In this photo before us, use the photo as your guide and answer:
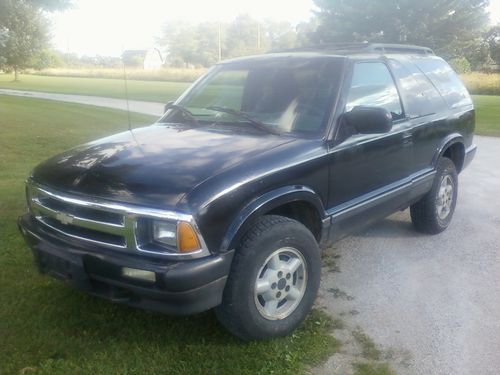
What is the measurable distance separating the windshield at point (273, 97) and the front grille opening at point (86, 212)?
135cm

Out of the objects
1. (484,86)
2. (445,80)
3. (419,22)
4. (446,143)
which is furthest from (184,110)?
(419,22)

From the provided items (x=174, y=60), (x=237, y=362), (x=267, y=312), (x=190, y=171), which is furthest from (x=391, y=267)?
(x=174, y=60)

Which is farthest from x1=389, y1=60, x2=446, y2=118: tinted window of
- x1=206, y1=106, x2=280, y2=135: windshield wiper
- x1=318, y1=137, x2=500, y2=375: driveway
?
x1=206, y1=106, x2=280, y2=135: windshield wiper

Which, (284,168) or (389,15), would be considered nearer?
(284,168)

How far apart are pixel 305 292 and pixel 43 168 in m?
1.94

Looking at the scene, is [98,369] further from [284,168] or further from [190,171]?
[284,168]

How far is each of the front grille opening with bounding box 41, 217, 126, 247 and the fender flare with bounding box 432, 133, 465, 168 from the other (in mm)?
3318

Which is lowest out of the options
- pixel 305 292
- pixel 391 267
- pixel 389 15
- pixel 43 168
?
pixel 391 267

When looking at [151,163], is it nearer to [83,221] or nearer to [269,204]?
[83,221]

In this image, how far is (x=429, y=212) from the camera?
17.2 feet

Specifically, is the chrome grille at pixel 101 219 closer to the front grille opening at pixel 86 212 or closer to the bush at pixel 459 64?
the front grille opening at pixel 86 212

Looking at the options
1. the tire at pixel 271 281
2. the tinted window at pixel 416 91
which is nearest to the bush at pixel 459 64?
the tinted window at pixel 416 91

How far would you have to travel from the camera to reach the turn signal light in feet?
9.32

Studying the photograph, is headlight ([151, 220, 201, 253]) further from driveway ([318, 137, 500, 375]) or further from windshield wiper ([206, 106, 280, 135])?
windshield wiper ([206, 106, 280, 135])
